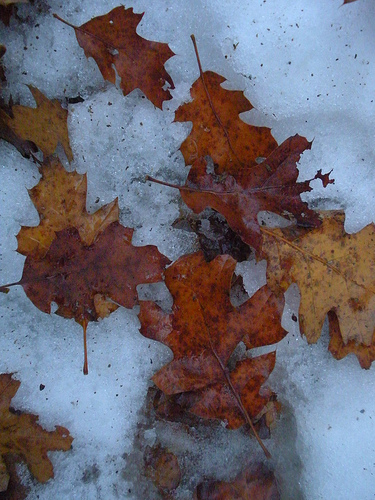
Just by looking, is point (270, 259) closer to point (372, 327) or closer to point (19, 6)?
point (372, 327)

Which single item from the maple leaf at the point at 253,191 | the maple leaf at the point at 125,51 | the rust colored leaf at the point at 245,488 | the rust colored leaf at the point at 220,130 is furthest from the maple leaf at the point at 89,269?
the rust colored leaf at the point at 245,488

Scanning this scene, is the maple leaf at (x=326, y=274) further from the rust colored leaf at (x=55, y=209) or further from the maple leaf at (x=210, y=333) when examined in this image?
the rust colored leaf at (x=55, y=209)

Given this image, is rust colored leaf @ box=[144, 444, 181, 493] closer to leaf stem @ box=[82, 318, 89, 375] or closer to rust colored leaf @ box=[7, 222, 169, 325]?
leaf stem @ box=[82, 318, 89, 375]

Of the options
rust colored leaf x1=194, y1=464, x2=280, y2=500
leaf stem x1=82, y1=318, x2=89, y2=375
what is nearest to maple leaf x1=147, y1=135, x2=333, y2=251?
leaf stem x1=82, y1=318, x2=89, y2=375

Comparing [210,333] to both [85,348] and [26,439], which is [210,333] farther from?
[26,439]

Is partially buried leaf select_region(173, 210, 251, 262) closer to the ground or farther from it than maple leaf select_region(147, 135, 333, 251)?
closer to the ground
